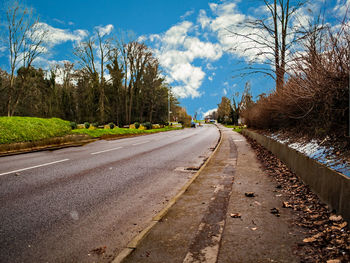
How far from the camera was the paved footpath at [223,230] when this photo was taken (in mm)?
2871

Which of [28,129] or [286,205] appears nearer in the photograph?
[286,205]

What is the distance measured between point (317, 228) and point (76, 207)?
3.97 meters

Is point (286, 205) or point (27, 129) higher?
point (27, 129)

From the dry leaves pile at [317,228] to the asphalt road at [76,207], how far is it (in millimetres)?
2291

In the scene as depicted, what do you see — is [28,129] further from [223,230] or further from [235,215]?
[223,230]

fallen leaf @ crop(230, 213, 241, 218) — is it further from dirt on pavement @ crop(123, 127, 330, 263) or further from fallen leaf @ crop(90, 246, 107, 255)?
fallen leaf @ crop(90, 246, 107, 255)

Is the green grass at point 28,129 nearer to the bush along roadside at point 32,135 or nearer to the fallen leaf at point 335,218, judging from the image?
the bush along roadside at point 32,135

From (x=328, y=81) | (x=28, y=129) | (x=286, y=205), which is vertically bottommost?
(x=286, y=205)

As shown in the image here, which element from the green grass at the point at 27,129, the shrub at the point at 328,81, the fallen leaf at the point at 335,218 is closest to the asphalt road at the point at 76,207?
the fallen leaf at the point at 335,218

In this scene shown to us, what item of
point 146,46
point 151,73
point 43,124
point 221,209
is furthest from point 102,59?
point 221,209

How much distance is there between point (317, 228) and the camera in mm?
3531

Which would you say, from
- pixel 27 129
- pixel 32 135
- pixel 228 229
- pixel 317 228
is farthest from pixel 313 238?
pixel 27 129

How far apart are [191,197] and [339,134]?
→ 356 cm

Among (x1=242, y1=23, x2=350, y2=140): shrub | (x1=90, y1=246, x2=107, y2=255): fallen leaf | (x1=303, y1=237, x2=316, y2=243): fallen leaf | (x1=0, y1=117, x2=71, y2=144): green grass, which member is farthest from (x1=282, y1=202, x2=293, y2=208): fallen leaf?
(x1=0, y1=117, x2=71, y2=144): green grass
